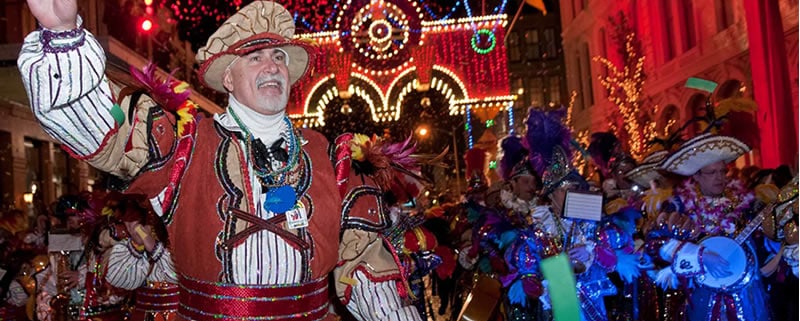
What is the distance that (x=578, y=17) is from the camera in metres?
34.0

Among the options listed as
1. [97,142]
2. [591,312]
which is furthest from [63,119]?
[591,312]

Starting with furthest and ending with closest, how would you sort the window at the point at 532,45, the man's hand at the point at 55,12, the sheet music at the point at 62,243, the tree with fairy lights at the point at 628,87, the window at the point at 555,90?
1. the window at the point at 532,45
2. the window at the point at 555,90
3. the tree with fairy lights at the point at 628,87
4. the sheet music at the point at 62,243
5. the man's hand at the point at 55,12

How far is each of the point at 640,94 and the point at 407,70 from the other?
7936 millimetres

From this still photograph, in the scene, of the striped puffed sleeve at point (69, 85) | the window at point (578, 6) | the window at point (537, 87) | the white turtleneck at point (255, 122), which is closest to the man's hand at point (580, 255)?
the white turtleneck at point (255, 122)

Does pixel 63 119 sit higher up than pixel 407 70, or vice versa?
pixel 407 70

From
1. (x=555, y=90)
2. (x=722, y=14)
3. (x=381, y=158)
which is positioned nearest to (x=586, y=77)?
(x=555, y=90)

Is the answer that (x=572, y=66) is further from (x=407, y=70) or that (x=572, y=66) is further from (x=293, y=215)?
(x=293, y=215)

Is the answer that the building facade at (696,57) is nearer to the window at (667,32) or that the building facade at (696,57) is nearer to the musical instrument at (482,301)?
the window at (667,32)

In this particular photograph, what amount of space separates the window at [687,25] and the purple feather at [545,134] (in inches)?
675

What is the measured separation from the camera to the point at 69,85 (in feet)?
8.55

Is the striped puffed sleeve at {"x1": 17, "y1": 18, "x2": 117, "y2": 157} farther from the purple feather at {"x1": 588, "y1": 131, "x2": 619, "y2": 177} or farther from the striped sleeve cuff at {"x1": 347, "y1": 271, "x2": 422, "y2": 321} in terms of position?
the purple feather at {"x1": 588, "y1": 131, "x2": 619, "y2": 177}

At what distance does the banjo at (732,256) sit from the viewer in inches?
247

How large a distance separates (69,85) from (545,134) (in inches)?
213

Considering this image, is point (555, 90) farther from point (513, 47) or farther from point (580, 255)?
point (580, 255)
